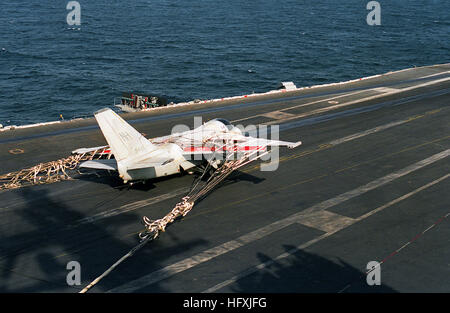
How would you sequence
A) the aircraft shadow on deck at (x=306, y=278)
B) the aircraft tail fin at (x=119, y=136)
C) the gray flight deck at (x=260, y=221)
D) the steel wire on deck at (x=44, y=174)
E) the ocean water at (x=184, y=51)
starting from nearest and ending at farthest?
the aircraft shadow on deck at (x=306, y=278) → the gray flight deck at (x=260, y=221) → the aircraft tail fin at (x=119, y=136) → the steel wire on deck at (x=44, y=174) → the ocean water at (x=184, y=51)

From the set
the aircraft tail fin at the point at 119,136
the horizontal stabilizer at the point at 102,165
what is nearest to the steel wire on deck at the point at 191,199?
the aircraft tail fin at the point at 119,136

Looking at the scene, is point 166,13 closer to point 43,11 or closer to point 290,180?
point 43,11

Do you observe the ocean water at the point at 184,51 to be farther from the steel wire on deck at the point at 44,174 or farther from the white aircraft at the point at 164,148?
the white aircraft at the point at 164,148

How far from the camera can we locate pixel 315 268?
25422mm

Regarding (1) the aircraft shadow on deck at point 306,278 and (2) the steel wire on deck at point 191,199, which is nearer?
(1) the aircraft shadow on deck at point 306,278

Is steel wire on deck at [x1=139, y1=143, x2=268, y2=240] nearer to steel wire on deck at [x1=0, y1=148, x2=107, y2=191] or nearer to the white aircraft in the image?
the white aircraft

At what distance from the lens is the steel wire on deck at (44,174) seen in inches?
1405

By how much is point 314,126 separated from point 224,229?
26508 millimetres

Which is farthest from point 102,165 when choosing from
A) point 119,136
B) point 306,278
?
point 306,278

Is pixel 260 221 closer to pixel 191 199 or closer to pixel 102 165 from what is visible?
pixel 191 199

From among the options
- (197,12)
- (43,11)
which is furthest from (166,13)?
(43,11)

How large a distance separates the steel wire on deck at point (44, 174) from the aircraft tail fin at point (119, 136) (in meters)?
5.27

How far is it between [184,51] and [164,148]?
8802 centimetres

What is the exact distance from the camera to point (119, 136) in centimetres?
3173
